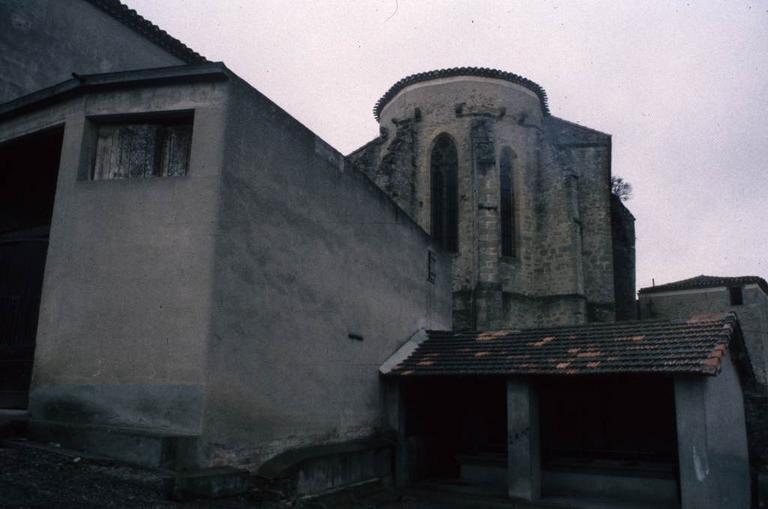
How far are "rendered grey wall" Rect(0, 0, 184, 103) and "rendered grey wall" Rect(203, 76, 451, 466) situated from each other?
6.04 metres

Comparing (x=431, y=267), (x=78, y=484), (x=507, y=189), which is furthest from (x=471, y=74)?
(x=78, y=484)

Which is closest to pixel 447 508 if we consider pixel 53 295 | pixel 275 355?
pixel 275 355

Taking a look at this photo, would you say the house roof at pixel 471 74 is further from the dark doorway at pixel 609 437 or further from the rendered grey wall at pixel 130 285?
the rendered grey wall at pixel 130 285

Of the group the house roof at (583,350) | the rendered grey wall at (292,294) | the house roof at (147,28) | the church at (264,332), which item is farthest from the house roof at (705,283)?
the house roof at (147,28)

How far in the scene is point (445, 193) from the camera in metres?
24.4

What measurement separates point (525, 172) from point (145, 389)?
1898cm

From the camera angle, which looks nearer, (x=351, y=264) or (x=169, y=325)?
(x=169, y=325)

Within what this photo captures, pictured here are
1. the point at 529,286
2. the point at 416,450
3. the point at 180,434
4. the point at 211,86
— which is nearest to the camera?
the point at 180,434

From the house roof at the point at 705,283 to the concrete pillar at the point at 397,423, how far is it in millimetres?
22228

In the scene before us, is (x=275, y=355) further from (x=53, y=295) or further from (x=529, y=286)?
(x=529, y=286)

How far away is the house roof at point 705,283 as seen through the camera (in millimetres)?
29422

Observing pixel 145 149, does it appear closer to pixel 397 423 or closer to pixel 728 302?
pixel 397 423

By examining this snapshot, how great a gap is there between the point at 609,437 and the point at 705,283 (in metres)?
20.2

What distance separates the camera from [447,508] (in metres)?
10.8
